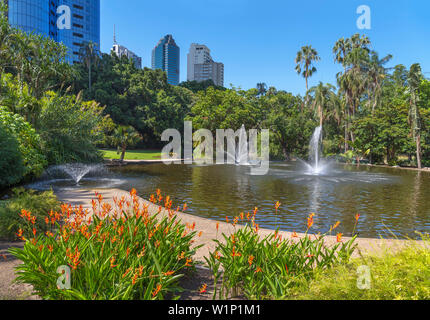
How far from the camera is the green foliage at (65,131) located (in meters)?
21.1

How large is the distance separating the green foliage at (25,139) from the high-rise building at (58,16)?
53867mm

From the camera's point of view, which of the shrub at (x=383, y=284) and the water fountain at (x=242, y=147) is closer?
the shrub at (x=383, y=284)

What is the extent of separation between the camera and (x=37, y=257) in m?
3.76

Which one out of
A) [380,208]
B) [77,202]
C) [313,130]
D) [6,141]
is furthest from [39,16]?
[380,208]

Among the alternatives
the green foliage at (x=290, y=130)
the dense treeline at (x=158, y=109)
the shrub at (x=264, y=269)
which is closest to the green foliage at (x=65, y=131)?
the dense treeline at (x=158, y=109)

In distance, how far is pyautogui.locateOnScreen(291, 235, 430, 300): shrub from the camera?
11.1 ft

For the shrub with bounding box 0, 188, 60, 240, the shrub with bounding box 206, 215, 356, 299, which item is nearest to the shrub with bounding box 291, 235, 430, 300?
the shrub with bounding box 206, 215, 356, 299

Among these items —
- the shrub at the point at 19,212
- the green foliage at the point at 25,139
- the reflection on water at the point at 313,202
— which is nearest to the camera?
the shrub at the point at 19,212

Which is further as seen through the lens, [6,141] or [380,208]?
[6,141]

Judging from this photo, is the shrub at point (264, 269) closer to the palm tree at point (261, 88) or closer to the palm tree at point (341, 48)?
the palm tree at point (341, 48)

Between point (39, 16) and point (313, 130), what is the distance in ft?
235

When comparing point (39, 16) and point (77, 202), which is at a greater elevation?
point (39, 16)

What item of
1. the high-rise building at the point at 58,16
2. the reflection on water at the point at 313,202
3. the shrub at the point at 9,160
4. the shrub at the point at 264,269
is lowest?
the reflection on water at the point at 313,202
